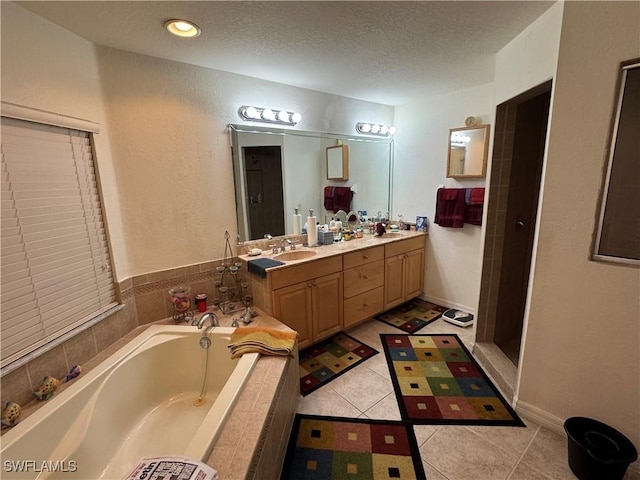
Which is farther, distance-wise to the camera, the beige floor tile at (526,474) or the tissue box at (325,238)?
the tissue box at (325,238)

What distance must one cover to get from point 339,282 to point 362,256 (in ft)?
1.20

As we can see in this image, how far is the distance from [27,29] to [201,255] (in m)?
1.58

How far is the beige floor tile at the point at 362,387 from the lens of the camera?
2023mm

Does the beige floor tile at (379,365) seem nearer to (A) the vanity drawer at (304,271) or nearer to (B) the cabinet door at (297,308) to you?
(B) the cabinet door at (297,308)

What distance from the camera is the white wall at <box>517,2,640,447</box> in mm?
1360

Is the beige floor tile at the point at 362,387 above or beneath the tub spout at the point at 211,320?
beneath

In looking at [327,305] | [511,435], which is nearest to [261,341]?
[327,305]

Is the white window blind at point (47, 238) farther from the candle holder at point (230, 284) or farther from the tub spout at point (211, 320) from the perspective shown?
the candle holder at point (230, 284)

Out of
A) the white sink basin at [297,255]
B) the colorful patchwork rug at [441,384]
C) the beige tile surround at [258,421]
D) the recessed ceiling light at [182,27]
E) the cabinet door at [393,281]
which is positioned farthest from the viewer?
the cabinet door at [393,281]

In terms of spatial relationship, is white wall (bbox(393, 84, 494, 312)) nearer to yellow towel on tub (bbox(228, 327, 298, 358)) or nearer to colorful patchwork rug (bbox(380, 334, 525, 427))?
colorful patchwork rug (bbox(380, 334, 525, 427))

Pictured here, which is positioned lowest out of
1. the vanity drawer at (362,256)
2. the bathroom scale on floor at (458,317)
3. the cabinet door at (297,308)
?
the bathroom scale on floor at (458,317)

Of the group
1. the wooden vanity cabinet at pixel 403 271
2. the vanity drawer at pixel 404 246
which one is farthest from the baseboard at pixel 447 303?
the vanity drawer at pixel 404 246

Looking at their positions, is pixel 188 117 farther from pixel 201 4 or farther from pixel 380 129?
pixel 380 129

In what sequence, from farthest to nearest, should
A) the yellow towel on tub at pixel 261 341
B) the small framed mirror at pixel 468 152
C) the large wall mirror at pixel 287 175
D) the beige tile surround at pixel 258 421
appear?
the small framed mirror at pixel 468 152
the large wall mirror at pixel 287 175
the yellow towel on tub at pixel 261 341
the beige tile surround at pixel 258 421
